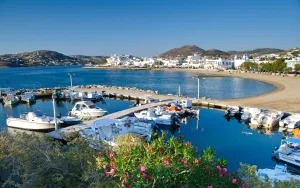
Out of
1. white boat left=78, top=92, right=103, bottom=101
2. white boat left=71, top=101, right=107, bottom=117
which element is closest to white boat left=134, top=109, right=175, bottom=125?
white boat left=71, top=101, right=107, bottom=117

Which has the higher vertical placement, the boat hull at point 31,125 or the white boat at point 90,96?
the white boat at point 90,96

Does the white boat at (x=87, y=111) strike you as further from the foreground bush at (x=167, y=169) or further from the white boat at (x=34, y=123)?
the foreground bush at (x=167, y=169)

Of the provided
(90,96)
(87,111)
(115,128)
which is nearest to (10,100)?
(90,96)

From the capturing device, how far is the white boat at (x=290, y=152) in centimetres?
1518

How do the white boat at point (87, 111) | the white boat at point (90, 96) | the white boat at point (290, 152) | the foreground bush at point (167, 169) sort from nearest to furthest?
the foreground bush at point (167, 169) → the white boat at point (290, 152) → the white boat at point (87, 111) → the white boat at point (90, 96)

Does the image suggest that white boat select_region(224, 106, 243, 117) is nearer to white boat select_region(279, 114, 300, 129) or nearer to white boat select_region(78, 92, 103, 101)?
white boat select_region(279, 114, 300, 129)

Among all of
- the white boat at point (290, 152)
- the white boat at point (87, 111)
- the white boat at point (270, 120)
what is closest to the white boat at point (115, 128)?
the white boat at point (87, 111)

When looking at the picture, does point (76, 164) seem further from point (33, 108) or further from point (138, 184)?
point (33, 108)

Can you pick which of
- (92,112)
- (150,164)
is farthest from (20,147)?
(92,112)

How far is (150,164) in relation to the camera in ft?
15.5

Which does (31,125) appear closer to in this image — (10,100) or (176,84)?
(10,100)

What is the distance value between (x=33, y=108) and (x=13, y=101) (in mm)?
4722

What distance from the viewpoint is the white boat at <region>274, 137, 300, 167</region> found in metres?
15.2

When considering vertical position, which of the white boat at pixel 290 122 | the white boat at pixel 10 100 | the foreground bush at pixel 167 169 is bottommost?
the white boat at pixel 290 122
